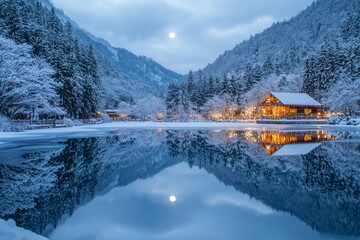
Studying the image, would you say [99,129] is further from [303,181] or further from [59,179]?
[303,181]

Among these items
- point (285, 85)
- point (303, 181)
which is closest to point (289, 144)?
point (303, 181)

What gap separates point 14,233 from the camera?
4.98 metres

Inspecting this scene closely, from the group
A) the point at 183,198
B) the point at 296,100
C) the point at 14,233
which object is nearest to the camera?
the point at 14,233

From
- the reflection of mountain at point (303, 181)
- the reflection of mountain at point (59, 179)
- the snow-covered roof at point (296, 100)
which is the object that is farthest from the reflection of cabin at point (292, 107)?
the reflection of mountain at point (59, 179)

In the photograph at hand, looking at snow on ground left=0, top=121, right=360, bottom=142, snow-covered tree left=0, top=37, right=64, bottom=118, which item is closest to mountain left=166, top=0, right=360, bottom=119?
snow on ground left=0, top=121, right=360, bottom=142

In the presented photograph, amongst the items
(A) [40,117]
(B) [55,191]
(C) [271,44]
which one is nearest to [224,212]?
(B) [55,191]

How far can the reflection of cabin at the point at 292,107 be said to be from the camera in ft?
198

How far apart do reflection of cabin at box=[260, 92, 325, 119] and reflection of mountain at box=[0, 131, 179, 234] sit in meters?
50.1

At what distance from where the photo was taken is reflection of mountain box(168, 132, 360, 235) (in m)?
6.45

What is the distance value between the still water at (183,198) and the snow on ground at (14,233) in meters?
0.32

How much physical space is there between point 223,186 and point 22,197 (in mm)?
5660

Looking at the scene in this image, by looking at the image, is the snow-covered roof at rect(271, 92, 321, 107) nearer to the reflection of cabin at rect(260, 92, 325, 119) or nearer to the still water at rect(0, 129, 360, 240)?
the reflection of cabin at rect(260, 92, 325, 119)

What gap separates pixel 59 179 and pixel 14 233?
4867 mm

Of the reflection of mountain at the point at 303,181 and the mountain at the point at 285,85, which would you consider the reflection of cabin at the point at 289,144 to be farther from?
the mountain at the point at 285,85
